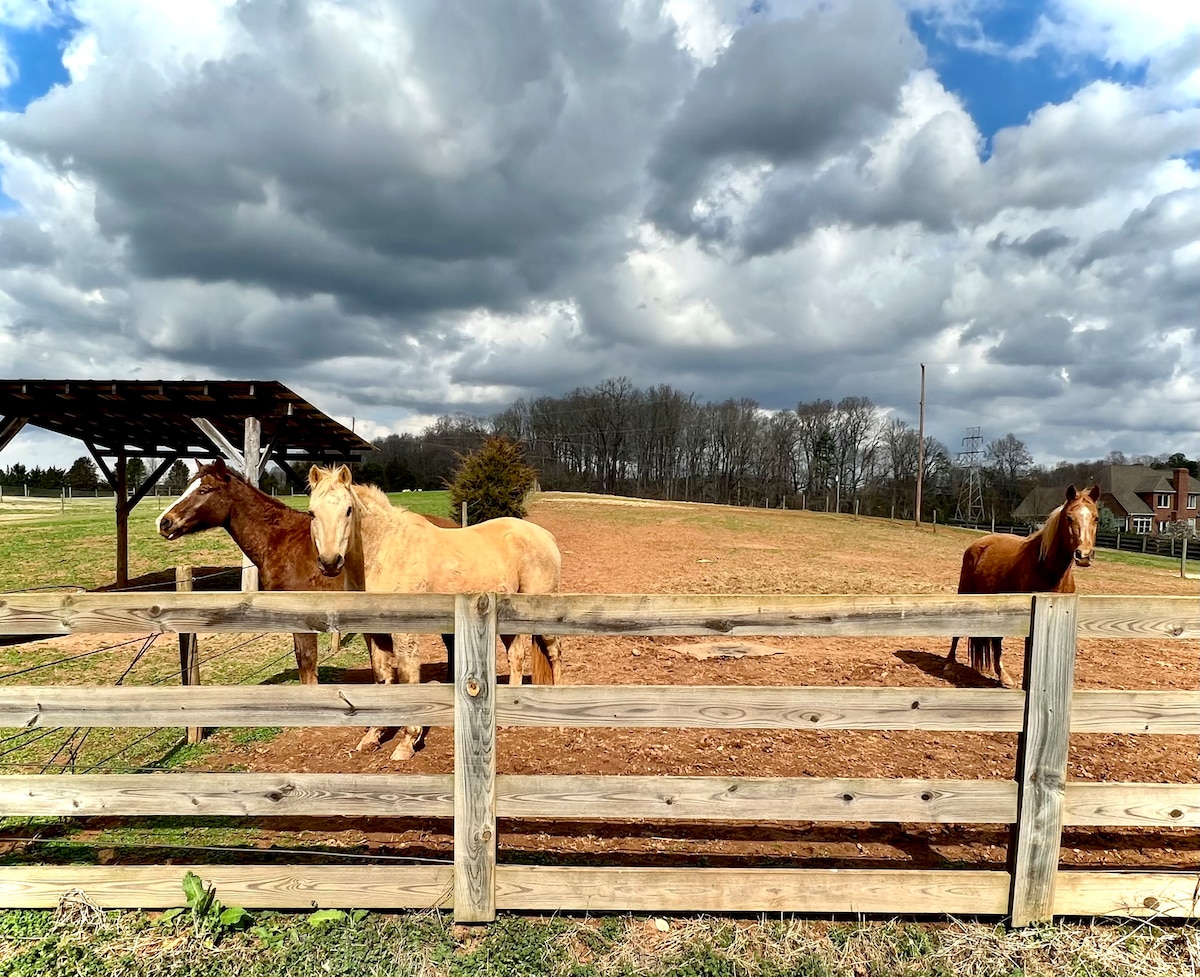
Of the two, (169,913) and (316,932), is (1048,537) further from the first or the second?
(169,913)

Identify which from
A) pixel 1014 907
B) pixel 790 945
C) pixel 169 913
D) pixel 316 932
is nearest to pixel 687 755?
pixel 790 945

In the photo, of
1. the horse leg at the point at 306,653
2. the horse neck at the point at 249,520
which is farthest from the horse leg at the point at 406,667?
the horse neck at the point at 249,520

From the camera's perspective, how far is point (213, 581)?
44.9 ft

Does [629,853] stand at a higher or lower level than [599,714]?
lower

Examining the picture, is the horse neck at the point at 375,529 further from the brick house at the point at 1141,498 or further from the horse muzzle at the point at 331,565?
the brick house at the point at 1141,498

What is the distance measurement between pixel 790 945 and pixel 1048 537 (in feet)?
18.5

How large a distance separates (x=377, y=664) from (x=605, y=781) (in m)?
2.70

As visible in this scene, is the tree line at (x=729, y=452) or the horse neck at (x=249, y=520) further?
the tree line at (x=729, y=452)

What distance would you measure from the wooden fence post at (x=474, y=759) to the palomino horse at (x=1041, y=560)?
5690 millimetres

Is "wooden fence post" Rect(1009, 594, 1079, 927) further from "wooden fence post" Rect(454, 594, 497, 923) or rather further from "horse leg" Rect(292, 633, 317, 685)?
"horse leg" Rect(292, 633, 317, 685)

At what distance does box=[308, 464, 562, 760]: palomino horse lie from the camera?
451cm

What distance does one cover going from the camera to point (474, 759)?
289 centimetres

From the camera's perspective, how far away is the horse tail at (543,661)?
560cm

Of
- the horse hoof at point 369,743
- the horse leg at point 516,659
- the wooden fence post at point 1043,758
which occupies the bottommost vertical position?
the horse hoof at point 369,743
